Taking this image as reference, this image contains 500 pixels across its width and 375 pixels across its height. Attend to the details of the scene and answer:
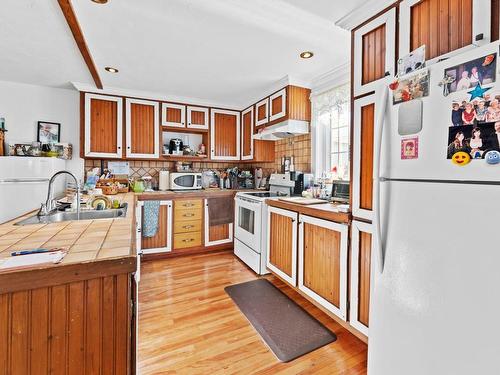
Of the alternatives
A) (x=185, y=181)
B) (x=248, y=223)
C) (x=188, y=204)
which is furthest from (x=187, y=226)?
(x=248, y=223)

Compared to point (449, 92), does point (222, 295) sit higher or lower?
lower

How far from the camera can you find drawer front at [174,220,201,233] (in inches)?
132

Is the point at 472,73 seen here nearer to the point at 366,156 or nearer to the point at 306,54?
the point at 366,156

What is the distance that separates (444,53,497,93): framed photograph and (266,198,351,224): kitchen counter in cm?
104

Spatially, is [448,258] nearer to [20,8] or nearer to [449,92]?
[449,92]

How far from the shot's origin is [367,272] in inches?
63.0

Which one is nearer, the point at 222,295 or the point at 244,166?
the point at 222,295

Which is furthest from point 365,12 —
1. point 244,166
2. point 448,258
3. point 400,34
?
point 244,166

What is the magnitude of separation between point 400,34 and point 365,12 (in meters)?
0.35

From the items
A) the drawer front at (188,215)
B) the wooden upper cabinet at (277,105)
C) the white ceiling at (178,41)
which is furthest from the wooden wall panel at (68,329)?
the wooden upper cabinet at (277,105)

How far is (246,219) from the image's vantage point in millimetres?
3129

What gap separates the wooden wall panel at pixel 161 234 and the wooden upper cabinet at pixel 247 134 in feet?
4.98

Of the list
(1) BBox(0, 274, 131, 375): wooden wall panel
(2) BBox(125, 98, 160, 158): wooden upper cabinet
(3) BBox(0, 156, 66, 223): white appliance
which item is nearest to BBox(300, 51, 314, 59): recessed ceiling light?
(2) BBox(125, 98, 160, 158): wooden upper cabinet

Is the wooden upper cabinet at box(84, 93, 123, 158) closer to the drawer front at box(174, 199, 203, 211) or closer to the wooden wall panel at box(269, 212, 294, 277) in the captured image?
the drawer front at box(174, 199, 203, 211)
